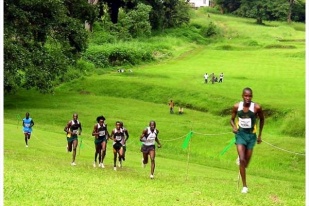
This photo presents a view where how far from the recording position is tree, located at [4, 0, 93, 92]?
127ft

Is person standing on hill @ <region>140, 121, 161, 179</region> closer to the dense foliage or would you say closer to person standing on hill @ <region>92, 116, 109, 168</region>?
person standing on hill @ <region>92, 116, 109, 168</region>

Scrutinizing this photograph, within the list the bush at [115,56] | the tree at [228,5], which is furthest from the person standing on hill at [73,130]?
the tree at [228,5]

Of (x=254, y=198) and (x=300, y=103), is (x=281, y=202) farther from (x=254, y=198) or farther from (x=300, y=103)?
(x=300, y=103)

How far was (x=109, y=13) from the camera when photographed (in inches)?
3671

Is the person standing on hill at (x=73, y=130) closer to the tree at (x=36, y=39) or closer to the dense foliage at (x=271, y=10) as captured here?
the tree at (x=36, y=39)

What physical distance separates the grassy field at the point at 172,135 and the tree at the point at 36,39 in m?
2.78

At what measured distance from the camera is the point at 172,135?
33750 mm

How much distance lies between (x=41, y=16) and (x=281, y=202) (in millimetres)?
31765

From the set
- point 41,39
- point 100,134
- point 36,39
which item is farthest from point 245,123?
point 41,39

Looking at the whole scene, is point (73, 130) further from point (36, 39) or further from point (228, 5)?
point (228, 5)

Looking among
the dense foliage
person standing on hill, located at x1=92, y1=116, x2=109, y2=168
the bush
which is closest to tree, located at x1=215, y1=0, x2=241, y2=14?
the dense foliage

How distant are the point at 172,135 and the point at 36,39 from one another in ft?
50.5

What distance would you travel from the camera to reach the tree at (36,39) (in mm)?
38844

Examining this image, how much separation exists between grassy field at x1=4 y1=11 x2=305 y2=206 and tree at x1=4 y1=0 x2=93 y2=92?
2783 millimetres
